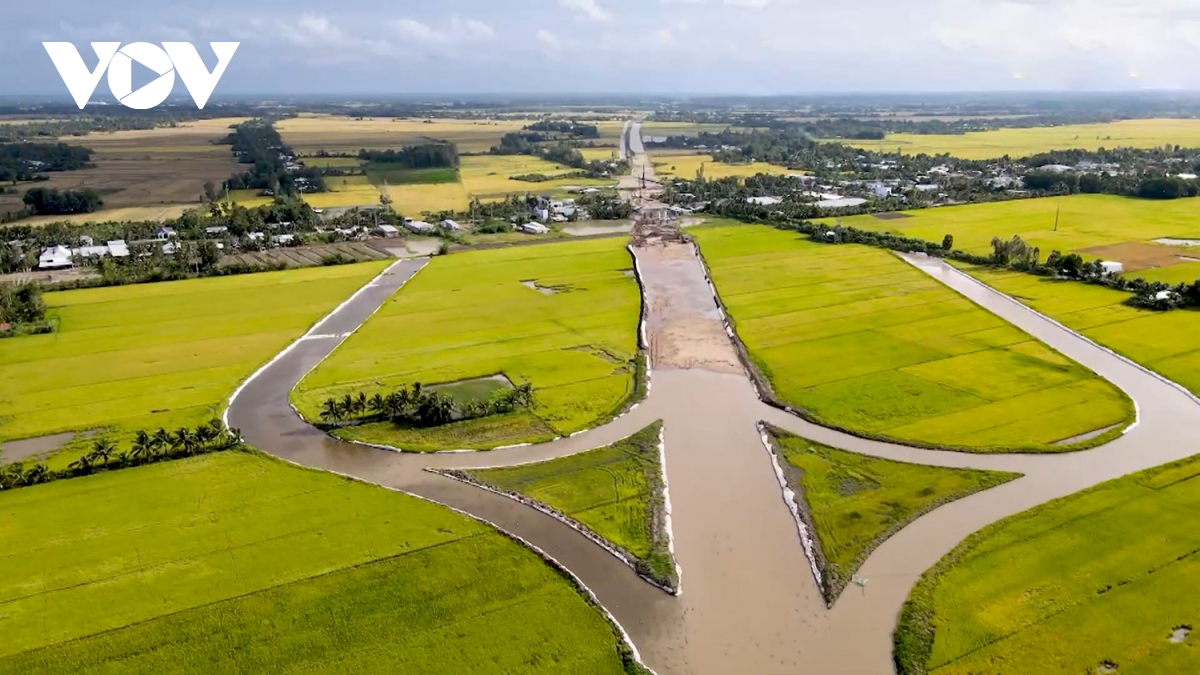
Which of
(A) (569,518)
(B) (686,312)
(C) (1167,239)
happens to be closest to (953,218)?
(C) (1167,239)

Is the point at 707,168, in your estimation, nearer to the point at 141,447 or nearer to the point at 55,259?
the point at 55,259

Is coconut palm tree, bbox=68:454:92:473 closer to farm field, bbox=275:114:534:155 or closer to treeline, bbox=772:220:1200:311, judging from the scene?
treeline, bbox=772:220:1200:311

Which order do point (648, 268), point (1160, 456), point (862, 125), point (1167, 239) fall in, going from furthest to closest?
point (862, 125), point (1167, 239), point (648, 268), point (1160, 456)

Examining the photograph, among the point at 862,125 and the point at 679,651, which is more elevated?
the point at 862,125

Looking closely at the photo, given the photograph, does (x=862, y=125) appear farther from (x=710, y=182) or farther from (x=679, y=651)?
(x=679, y=651)

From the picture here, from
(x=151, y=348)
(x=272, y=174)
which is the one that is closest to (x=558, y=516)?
(x=151, y=348)

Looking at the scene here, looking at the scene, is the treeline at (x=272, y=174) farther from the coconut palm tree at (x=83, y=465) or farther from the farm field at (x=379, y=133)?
the coconut palm tree at (x=83, y=465)

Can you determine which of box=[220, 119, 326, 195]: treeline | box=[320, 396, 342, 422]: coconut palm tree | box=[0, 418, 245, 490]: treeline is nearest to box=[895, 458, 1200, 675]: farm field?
box=[320, 396, 342, 422]: coconut palm tree
